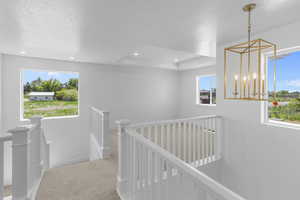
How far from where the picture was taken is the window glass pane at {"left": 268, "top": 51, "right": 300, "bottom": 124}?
103 inches

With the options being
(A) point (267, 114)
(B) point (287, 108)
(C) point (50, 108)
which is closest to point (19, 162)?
(A) point (267, 114)

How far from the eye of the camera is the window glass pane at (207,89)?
5.75 metres

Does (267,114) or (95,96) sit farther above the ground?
(95,96)

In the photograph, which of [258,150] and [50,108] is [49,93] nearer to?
[50,108]

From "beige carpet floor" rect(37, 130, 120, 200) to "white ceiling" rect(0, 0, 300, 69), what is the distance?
2.40m

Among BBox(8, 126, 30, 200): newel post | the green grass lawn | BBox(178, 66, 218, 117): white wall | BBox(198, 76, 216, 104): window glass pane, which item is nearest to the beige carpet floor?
BBox(8, 126, 30, 200): newel post

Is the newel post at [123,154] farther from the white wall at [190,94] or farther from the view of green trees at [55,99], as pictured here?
the white wall at [190,94]

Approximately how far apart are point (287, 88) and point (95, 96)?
4988 mm

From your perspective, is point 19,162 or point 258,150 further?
point 258,150

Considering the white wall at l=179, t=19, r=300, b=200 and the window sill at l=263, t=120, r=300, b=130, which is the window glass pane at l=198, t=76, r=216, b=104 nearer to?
the white wall at l=179, t=19, r=300, b=200

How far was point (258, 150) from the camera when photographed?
2.75 meters

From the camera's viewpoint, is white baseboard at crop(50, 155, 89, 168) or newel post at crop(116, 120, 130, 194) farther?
white baseboard at crop(50, 155, 89, 168)

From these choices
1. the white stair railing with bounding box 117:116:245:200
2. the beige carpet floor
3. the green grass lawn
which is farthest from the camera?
the green grass lawn

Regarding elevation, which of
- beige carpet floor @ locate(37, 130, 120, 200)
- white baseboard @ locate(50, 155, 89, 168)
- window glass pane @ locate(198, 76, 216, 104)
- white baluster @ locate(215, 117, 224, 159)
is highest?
window glass pane @ locate(198, 76, 216, 104)
